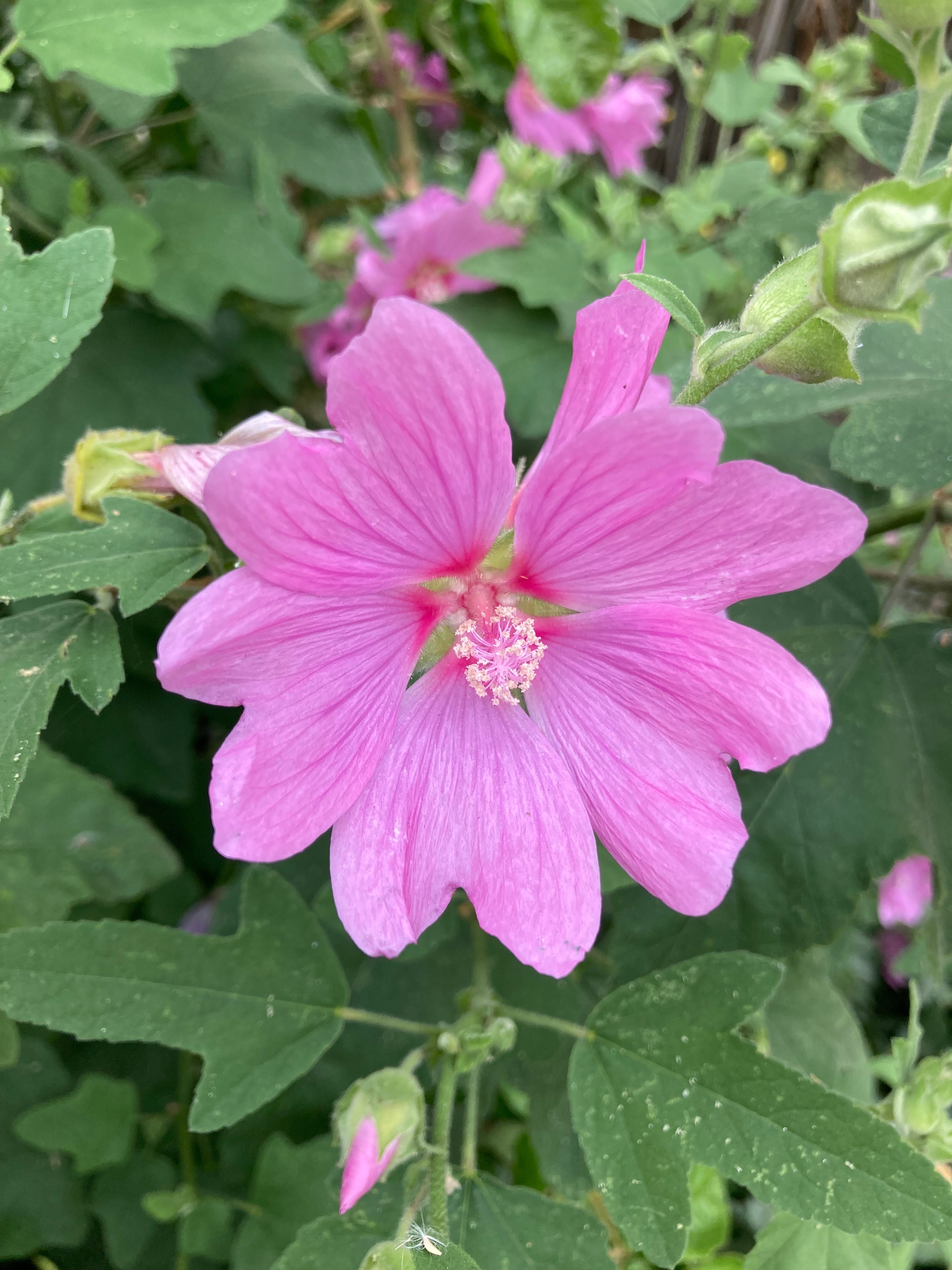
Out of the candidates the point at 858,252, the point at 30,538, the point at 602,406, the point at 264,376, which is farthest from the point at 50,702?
the point at 264,376

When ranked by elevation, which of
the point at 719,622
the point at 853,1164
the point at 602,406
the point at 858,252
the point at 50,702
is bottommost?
the point at 853,1164

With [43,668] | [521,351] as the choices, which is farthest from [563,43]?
[43,668]

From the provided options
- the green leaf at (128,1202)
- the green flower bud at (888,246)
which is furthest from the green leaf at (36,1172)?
the green flower bud at (888,246)

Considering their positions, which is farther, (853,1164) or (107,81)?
(107,81)

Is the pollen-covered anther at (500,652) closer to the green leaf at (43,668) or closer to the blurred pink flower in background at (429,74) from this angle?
the green leaf at (43,668)

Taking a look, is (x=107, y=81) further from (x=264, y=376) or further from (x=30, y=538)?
(x=264, y=376)

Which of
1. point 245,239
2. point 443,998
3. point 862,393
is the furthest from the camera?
point 245,239
